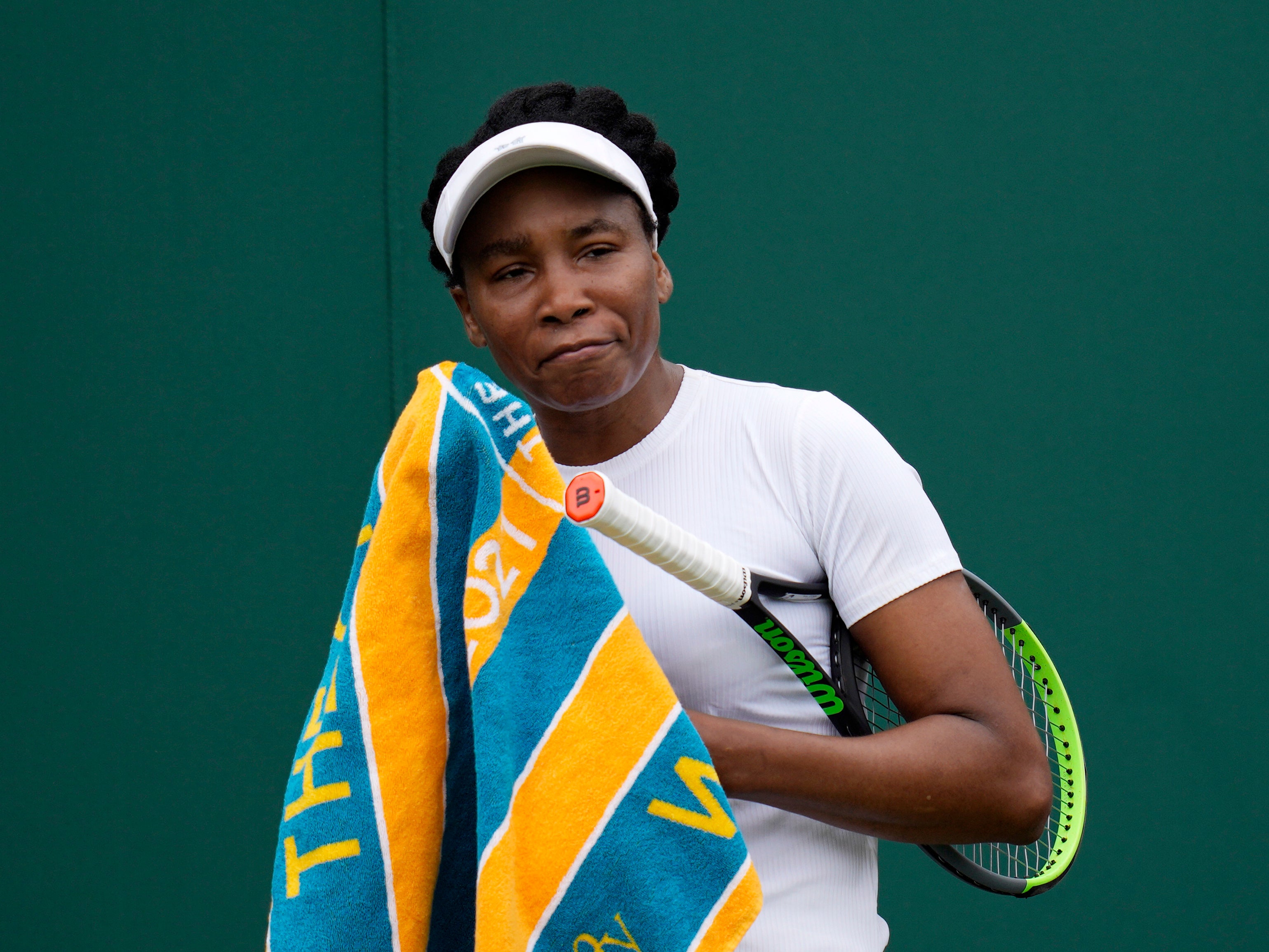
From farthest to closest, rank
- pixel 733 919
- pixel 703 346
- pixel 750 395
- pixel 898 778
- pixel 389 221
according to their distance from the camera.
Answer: pixel 389 221
pixel 703 346
pixel 750 395
pixel 898 778
pixel 733 919

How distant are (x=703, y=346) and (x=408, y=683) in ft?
5.73

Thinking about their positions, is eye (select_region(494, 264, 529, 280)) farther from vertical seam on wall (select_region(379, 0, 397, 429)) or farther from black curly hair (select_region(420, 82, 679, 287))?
Answer: vertical seam on wall (select_region(379, 0, 397, 429))

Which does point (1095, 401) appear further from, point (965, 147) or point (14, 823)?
point (14, 823)

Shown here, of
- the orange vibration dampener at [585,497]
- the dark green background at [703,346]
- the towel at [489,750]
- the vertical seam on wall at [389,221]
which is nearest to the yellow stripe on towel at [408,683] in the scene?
the towel at [489,750]

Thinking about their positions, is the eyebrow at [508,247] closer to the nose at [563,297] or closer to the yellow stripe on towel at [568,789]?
the nose at [563,297]

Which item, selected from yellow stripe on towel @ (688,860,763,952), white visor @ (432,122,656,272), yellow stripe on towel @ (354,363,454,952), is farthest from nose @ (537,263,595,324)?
yellow stripe on towel @ (688,860,763,952)

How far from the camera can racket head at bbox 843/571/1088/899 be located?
128cm

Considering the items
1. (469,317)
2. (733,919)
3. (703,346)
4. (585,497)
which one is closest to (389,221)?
(703,346)

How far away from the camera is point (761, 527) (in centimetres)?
121

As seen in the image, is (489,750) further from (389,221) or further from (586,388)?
(389,221)

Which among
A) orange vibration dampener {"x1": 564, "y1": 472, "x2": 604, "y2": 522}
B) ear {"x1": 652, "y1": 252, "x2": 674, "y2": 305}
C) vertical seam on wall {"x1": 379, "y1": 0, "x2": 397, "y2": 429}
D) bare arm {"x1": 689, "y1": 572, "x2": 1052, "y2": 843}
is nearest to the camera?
orange vibration dampener {"x1": 564, "y1": 472, "x2": 604, "y2": 522}

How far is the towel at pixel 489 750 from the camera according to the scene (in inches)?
36.7

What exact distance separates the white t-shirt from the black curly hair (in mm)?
319

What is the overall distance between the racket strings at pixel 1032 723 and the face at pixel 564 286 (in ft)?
1.40
